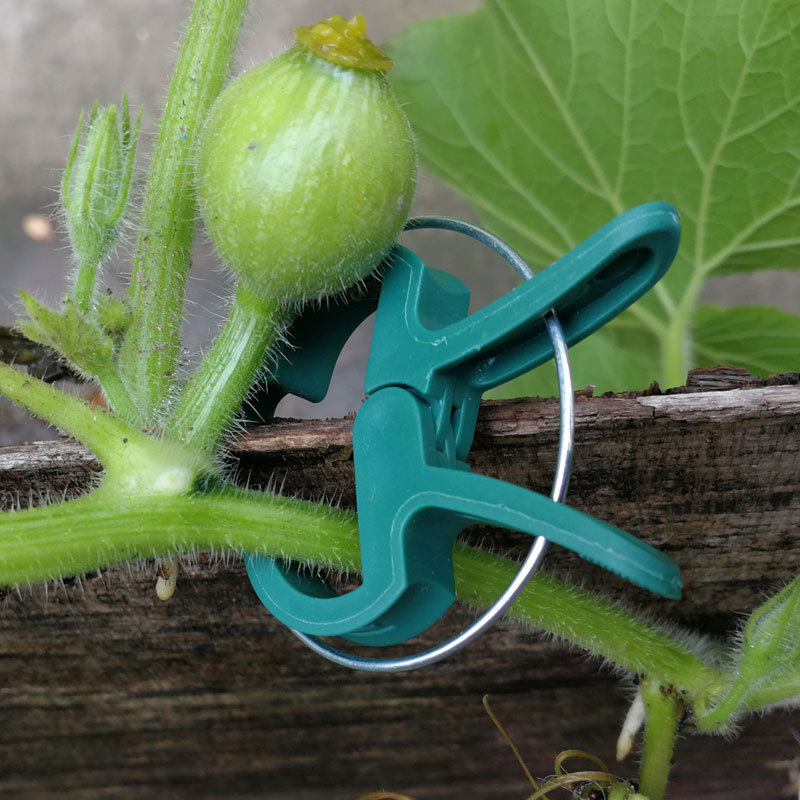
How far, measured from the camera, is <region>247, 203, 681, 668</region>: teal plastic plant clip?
37 cm

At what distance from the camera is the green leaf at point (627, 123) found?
626 mm

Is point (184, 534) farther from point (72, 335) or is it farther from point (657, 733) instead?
point (657, 733)

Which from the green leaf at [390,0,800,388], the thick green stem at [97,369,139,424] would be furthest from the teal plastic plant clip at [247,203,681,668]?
the green leaf at [390,0,800,388]

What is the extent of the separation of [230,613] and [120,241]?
242 millimetres

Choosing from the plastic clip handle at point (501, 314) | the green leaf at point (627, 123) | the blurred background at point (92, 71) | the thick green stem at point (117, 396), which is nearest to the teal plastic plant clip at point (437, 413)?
the plastic clip handle at point (501, 314)

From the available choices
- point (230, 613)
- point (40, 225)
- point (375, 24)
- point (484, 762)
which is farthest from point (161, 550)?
point (375, 24)

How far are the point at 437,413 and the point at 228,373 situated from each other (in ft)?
0.41

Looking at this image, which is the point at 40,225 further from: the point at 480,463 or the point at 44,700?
the point at 480,463

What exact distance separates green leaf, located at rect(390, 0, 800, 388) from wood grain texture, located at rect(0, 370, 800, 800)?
0.25 metres

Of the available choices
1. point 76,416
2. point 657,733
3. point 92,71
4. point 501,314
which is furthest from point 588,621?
point 92,71

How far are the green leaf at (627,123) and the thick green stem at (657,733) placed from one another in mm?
301

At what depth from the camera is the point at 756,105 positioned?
637 mm

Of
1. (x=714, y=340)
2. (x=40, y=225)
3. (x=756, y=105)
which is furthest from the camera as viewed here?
(x=40, y=225)

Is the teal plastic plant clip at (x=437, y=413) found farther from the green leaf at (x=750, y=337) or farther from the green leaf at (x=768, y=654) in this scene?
the green leaf at (x=750, y=337)
